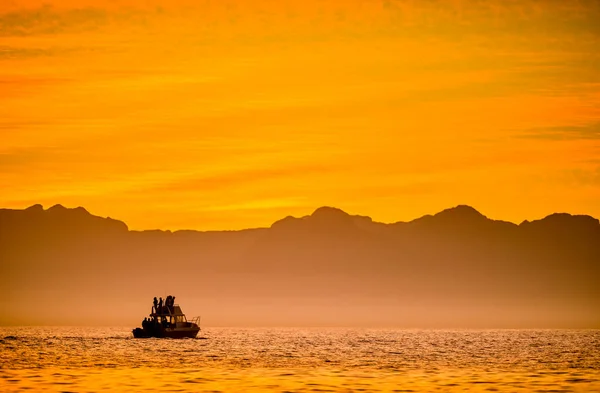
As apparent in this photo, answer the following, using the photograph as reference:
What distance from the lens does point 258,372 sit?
11606cm

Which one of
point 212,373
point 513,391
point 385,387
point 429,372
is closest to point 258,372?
point 212,373

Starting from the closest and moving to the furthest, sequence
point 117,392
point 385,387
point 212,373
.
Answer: point 117,392
point 385,387
point 212,373

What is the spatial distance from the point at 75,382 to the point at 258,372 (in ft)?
81.1

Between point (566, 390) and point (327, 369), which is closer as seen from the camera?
point (566, 390)

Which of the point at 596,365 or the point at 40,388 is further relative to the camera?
the point at 596,365

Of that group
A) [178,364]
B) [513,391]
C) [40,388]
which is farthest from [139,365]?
[513,391]

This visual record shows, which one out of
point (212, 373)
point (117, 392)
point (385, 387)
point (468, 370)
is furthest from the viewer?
point (468, 370)

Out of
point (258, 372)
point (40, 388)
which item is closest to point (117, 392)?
point (40, 388)

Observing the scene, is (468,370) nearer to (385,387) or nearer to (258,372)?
(258,372)

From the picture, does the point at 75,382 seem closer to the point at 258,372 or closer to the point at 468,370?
the point at 258,372

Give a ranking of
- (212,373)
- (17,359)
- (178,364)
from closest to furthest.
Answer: (212,373)
(178,364)
(17,359)

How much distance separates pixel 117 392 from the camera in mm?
87312

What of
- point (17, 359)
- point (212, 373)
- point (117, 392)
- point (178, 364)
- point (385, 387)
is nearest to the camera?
point (117, 392)

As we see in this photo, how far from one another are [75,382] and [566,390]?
43692 mm
